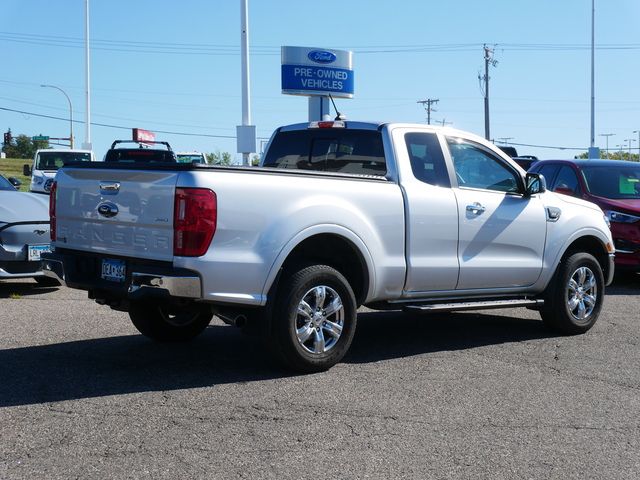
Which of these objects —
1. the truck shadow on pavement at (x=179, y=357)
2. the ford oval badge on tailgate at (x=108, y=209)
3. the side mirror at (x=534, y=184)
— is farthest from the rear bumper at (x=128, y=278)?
the side mirror at (x=534, y=184)

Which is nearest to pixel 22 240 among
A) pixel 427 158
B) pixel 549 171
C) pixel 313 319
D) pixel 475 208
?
pixel 313 319

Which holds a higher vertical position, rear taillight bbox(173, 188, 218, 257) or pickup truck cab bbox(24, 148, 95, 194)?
pickup truck cab bbox(24, 148, 95, 194)

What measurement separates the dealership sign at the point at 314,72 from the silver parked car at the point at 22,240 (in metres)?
24.6

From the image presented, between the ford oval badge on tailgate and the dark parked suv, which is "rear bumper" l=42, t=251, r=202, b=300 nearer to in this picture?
the ford oval badge on tailgate

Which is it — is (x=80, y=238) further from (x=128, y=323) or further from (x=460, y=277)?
(x=460, y=277)

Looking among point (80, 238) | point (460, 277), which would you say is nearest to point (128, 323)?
point (80, 238)

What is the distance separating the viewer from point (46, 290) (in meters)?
10.6

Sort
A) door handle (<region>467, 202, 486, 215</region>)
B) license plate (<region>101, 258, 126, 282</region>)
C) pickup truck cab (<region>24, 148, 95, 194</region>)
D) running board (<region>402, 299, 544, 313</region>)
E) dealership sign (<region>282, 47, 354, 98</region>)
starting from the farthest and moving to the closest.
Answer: dealership sign (<region>282, 47, 354, 98</region>) < pickup truck cab (<region>24, 148, 95, 194</region>) < door handle (<region>467, 202, 486, 215</region>) < running board (<region>402, 299, 544, 313</region>) < license plate (<region>101, 258, 126, 282</region>)

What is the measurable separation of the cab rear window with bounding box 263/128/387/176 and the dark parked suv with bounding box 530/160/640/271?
5905 mm

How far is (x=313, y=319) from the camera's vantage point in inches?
247

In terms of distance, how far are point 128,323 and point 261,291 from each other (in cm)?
296

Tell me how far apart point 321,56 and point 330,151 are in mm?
27796

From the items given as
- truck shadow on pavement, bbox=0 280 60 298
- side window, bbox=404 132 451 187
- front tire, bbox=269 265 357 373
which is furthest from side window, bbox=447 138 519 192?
truck shadow on pavement, bbox=0 280 60 298

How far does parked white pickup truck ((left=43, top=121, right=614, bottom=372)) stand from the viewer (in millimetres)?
5707
